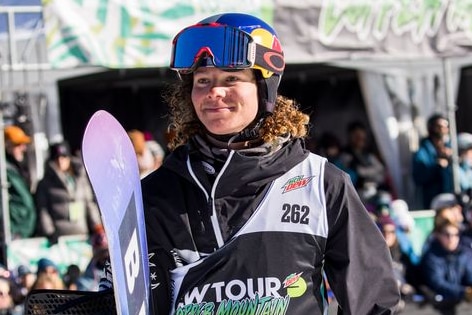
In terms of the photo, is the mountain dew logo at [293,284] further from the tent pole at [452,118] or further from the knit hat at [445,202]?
the tent pole at [452,118]

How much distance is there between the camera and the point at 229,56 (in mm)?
2957

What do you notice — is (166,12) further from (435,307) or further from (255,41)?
(255,41)

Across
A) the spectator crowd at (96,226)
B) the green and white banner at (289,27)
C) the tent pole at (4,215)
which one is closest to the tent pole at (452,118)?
the spectator crowd at (96,226)

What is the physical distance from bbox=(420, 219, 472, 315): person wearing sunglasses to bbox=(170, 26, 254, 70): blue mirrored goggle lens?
5.20 meters

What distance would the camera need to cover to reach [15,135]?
784 cm

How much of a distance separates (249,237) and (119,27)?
485 cm

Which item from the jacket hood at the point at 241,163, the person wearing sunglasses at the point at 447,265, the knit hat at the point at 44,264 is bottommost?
the person wearing sunglasses at the point at 447,265

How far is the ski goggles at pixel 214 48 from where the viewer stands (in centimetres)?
296

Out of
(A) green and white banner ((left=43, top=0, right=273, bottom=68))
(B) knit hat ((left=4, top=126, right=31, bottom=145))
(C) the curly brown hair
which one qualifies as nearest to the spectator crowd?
(B) knit hat ((left=4, top=126, right=31, bottom=145))

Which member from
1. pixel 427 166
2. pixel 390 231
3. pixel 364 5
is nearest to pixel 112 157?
pixel 390 231

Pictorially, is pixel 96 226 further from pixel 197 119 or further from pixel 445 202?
pixel 197 119

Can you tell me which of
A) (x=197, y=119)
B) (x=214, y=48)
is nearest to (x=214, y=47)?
(x=214, y=48)

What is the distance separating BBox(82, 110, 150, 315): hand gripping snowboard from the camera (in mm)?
2676

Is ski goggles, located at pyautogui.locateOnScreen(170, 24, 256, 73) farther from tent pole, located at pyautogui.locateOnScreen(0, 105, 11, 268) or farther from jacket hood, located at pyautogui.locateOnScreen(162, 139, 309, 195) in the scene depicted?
tent pole, located at pyautogui.locateOnScreen(0, 105, 11, 268)
